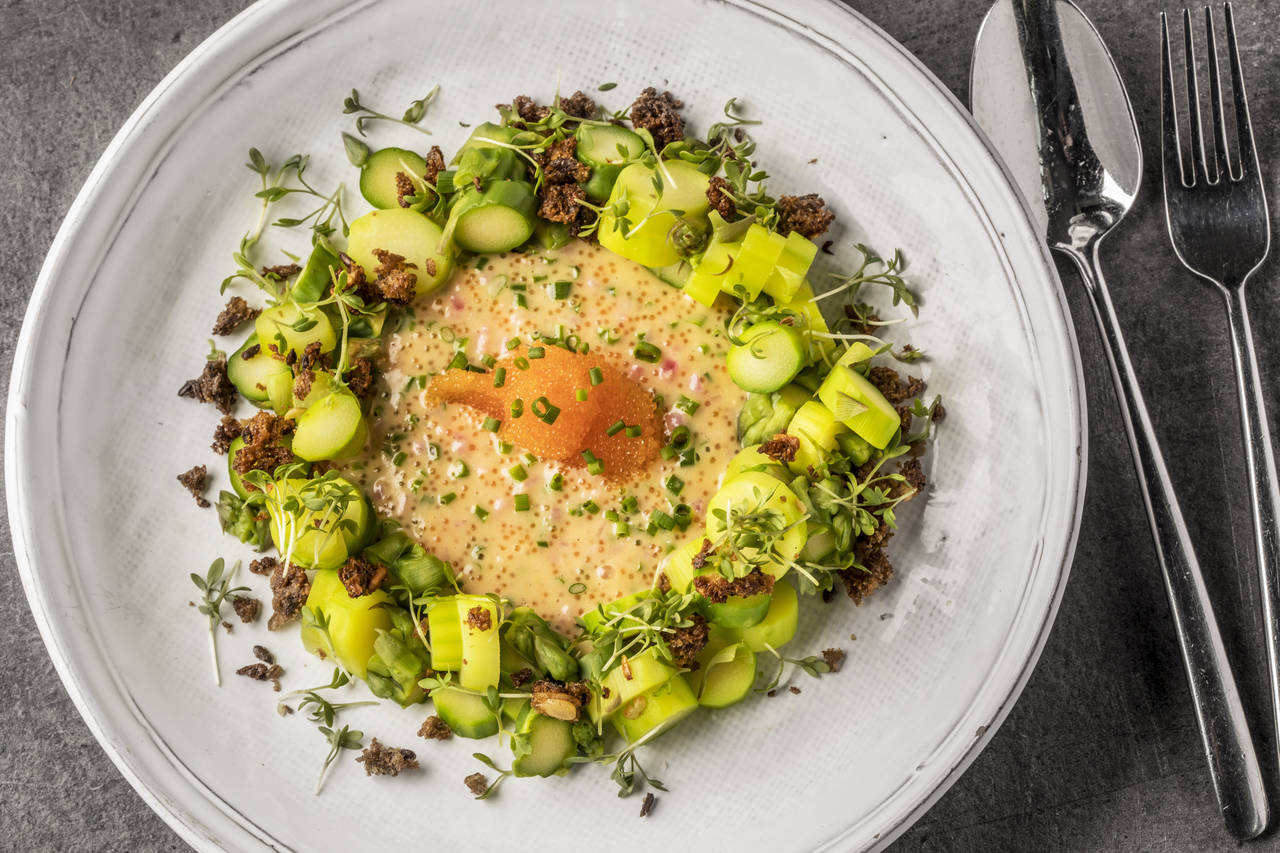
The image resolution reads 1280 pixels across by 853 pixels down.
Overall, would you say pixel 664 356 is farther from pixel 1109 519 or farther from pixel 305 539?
pixel 1109 519

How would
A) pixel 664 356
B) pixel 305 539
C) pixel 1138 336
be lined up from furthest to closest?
pixel 1138 336, pixel 664 356, pixel 305 539

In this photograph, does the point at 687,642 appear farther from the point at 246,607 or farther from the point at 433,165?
the point at 433,165

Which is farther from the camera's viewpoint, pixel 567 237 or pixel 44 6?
pixel 44 6

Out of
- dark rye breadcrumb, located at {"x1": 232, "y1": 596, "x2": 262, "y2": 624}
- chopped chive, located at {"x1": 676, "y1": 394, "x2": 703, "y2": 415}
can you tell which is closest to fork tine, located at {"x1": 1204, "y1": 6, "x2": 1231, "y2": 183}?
chopped chive, located at {"x1": 676, "y1": 394, "x2": 703, "y2": 415}

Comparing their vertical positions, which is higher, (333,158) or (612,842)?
(333,158)

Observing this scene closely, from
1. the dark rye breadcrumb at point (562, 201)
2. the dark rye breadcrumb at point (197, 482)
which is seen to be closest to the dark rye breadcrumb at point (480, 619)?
the dark rye breadcrumb at point (197, 482)

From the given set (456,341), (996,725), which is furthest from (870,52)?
(996,725)
